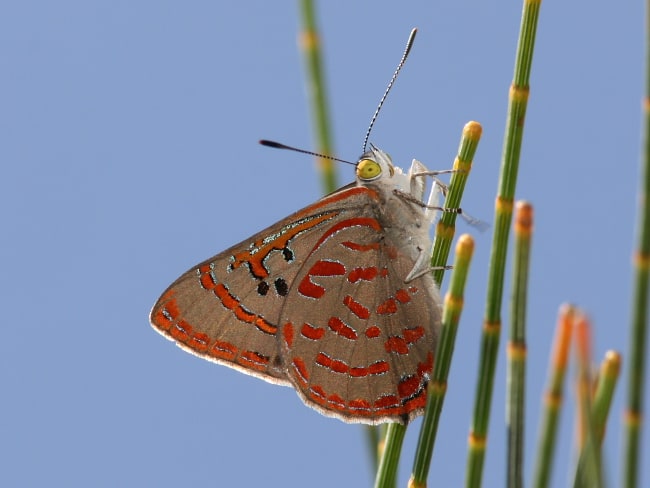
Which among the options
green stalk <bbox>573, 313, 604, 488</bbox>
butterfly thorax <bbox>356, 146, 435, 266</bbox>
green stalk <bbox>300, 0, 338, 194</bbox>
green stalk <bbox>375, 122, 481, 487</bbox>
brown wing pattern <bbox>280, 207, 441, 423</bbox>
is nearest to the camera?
green stalk <bbox>573, 313, 604, 488</bbox>

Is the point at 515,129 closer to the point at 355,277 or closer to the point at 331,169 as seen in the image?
the point at 355,277

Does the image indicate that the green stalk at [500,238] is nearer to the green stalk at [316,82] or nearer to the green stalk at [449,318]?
the green stalk at [449,318]

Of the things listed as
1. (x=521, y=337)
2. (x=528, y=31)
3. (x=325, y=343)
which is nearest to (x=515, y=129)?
(x=528, y=31)

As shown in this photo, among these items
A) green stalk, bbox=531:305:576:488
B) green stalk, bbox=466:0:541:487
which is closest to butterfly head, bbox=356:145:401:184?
green stalk, bbox=466:0:541:487

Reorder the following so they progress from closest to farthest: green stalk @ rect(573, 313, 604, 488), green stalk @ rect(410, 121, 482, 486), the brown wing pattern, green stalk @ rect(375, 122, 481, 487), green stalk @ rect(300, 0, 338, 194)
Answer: green stalk @ rect(573, 313, 604, 488) → green stalk @ rect(410, 121, 482, 486) → green stalk @ rect(375, 122, 481, 487) → the brown wing pattern → green stalk @ rect(300, 0, 338, 194)

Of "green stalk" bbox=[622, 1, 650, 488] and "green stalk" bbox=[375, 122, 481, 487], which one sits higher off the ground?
"green stalk" bbox=[375, 122, 481, 487]

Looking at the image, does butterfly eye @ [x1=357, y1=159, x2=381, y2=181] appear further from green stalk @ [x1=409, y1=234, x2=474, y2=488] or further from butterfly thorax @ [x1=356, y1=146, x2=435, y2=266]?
green stalk @ [x1=409, y1=234, x2=474, y2=488]
